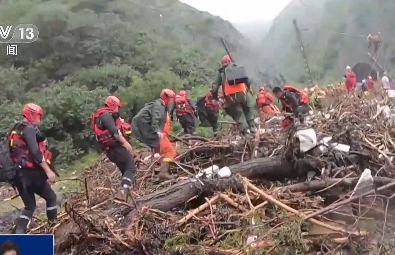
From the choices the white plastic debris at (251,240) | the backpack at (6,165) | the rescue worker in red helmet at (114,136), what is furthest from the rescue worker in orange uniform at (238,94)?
the backpack at (6,165)

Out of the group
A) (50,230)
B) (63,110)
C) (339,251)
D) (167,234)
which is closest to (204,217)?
(167,234)

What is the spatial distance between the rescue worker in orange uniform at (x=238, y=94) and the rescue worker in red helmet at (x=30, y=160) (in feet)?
6.90

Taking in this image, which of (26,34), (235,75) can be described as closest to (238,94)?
(235,75)

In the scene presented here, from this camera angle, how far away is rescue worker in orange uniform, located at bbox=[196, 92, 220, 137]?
6840 mm

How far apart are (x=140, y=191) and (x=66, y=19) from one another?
3.90 m

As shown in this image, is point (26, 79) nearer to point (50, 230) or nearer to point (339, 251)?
point (50, 230)

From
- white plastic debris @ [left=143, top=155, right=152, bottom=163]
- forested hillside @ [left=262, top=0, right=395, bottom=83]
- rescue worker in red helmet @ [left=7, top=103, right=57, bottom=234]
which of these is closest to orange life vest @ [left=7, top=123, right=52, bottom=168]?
rescue worker in red helmet @ [left=7, top=103, right=57, bottom=234]

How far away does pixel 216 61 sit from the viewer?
11.3 meters

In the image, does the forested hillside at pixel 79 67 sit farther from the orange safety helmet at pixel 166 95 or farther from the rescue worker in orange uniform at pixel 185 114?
the orange safety helmet at pixel 166 95

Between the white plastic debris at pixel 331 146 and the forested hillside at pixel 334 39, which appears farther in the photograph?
the forested hillside at pixel 334 39

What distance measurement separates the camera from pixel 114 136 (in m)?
3.86

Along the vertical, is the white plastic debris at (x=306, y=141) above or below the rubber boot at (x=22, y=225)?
above

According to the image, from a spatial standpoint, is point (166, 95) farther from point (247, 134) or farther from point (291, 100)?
point (291, 100)

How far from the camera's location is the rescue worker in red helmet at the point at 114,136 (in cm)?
385
